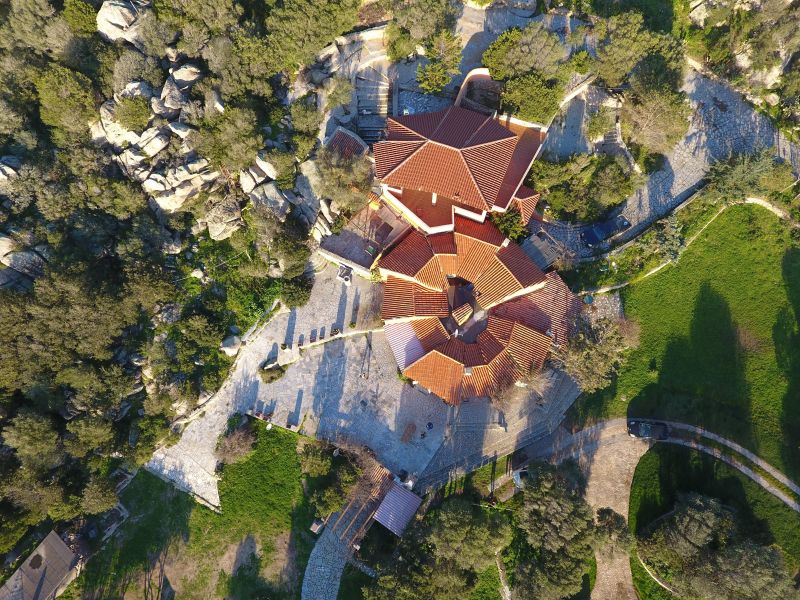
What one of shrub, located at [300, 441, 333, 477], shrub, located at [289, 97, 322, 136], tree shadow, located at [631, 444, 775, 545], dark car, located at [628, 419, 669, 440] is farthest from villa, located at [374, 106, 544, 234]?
tree shadow, located at [631, 444, 775, 545]

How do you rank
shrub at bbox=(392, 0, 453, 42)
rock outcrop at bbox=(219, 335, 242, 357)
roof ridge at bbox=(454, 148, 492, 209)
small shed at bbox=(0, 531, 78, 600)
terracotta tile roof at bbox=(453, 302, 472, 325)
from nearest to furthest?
roof ridge at bbox=(454, 148, 492, 209) → small shed at bbox=(0, 531, 78, 600) → shrub at bbox=(392, 0, 453, 42) → terracotta tile roof at bbox=(453, 302, 472, 325) → rock outcrop at bbox=(219, 335, 242, 357)

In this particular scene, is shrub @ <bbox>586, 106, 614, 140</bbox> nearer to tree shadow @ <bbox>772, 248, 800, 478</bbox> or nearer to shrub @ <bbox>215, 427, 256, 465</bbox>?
tree shadow @ <bbox>772, 248, 800, 478</bbox>

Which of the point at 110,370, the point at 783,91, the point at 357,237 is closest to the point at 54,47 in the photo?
the point at 110,370

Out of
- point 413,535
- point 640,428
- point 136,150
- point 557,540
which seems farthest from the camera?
point 136,150

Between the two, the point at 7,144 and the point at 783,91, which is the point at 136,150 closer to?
the point at 7,144

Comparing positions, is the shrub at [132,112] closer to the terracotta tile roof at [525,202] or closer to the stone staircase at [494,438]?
the terracotta tile roof at [525,202]
